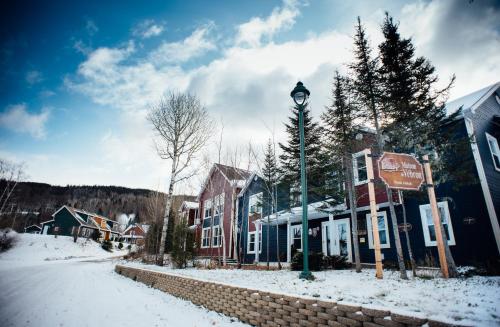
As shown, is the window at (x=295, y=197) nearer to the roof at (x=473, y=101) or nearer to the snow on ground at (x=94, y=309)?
the roof at (x=473, y=101)

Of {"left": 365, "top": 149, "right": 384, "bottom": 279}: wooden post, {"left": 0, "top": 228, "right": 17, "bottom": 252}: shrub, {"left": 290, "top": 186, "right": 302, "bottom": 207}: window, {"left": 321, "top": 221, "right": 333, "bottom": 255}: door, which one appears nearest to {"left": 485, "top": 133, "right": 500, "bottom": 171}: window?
{"left": 321, "top": 221, "right": 333, "bottom": 255}: door

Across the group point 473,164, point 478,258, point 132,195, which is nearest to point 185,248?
point 478,258

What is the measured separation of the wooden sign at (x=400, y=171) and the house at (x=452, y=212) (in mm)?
1523

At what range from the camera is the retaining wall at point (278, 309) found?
353 cm

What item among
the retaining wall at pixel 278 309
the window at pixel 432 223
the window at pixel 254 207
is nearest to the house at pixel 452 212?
the window at pixel 432 223

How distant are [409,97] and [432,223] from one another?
5996mm

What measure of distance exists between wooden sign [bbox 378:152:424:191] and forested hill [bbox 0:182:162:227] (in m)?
79.7

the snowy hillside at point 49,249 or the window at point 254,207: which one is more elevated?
the window at point 254,207

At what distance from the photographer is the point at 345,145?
11477 mm

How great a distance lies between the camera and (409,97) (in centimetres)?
952

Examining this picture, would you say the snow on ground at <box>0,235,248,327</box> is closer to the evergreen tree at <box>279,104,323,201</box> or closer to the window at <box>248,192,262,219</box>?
the evergreen tree at <box>279,104,323,201</box>

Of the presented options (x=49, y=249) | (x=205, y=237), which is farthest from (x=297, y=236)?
(x=49, y=249)

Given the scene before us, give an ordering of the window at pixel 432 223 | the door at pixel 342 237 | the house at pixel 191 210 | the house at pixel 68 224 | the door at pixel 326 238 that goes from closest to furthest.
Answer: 1. the window at pixel 432 223
2. the door at pixel 342 237
3. the door at pixel 326 238
4. the house at pixel 191 210
5. the house at pixel 68 224

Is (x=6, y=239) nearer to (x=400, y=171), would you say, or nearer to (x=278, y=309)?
(x=278, y=309)
